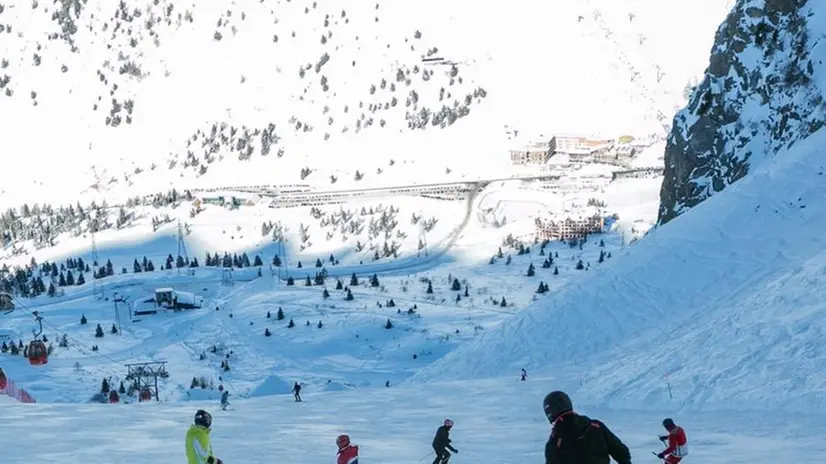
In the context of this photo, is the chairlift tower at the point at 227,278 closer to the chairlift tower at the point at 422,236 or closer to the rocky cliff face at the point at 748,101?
the chairlift tower at the point at 422,236

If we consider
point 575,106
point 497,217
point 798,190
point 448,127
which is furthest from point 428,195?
point 798,190

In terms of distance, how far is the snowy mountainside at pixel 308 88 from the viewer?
137125 millimetres

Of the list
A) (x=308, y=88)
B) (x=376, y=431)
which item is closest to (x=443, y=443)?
(x=376, y=431)

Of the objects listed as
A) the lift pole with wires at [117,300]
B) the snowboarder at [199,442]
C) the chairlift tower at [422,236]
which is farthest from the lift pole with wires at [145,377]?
the chairlift tower at [422,236]

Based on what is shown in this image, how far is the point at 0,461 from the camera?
17078 mm

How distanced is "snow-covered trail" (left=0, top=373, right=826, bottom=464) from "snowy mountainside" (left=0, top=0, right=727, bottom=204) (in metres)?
99.2

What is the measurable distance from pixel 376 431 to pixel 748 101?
33.8 meters

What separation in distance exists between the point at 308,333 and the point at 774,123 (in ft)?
102

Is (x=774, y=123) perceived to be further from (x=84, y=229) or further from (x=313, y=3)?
(x=313, y=3)

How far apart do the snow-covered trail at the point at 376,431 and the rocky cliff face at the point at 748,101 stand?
23.0m

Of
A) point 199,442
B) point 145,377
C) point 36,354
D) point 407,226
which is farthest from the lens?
point 407,226

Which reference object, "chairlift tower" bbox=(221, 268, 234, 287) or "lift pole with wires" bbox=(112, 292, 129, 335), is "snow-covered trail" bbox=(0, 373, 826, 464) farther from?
"chairlift tower" bbox=(221, 268, 234, 287)

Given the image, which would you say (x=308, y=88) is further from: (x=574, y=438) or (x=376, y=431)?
(x=574, y=438)

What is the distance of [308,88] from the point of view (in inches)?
5994
